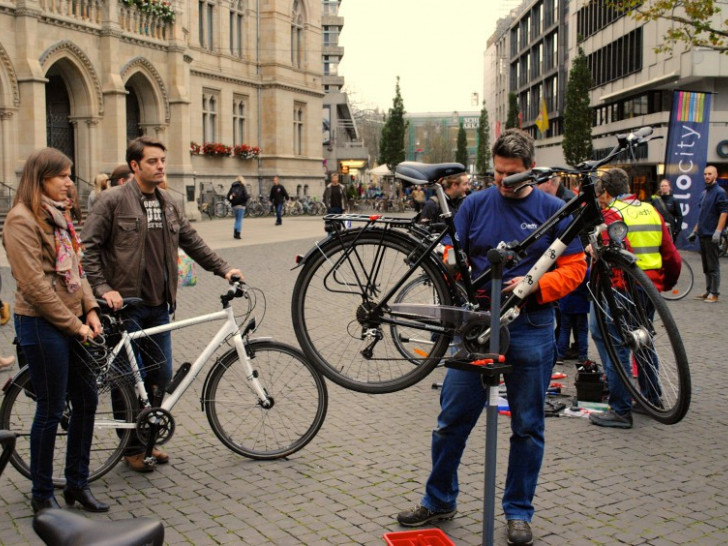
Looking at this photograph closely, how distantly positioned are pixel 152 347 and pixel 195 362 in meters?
0.32

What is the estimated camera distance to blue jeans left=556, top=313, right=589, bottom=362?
28.8 ft

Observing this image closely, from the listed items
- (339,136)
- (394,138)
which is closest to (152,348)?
(339,136)

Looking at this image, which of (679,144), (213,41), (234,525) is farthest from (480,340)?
(213,41)

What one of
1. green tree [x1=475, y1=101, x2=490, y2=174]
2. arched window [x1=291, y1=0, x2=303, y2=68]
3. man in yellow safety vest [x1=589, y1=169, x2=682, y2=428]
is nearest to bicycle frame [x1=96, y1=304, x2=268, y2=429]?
man in yellow safety vest [x1=589, y1=169, x2=682, y2=428]

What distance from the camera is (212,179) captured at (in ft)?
130

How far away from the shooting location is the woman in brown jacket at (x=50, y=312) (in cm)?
456

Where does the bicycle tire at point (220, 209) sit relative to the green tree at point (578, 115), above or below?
below

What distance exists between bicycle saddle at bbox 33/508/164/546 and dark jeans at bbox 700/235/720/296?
1334 centimetres

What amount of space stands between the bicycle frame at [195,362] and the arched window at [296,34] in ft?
139

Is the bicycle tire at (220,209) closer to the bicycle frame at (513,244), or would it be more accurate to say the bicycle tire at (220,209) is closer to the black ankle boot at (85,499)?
the black ankle boot at (85,499)

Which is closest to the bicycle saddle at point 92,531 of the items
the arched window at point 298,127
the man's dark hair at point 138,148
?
the man's dark hair at point 138,148

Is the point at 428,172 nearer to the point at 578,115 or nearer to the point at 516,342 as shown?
the point at 516,342

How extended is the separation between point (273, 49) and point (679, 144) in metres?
27.5

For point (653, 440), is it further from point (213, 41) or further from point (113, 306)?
point (213, 41)
